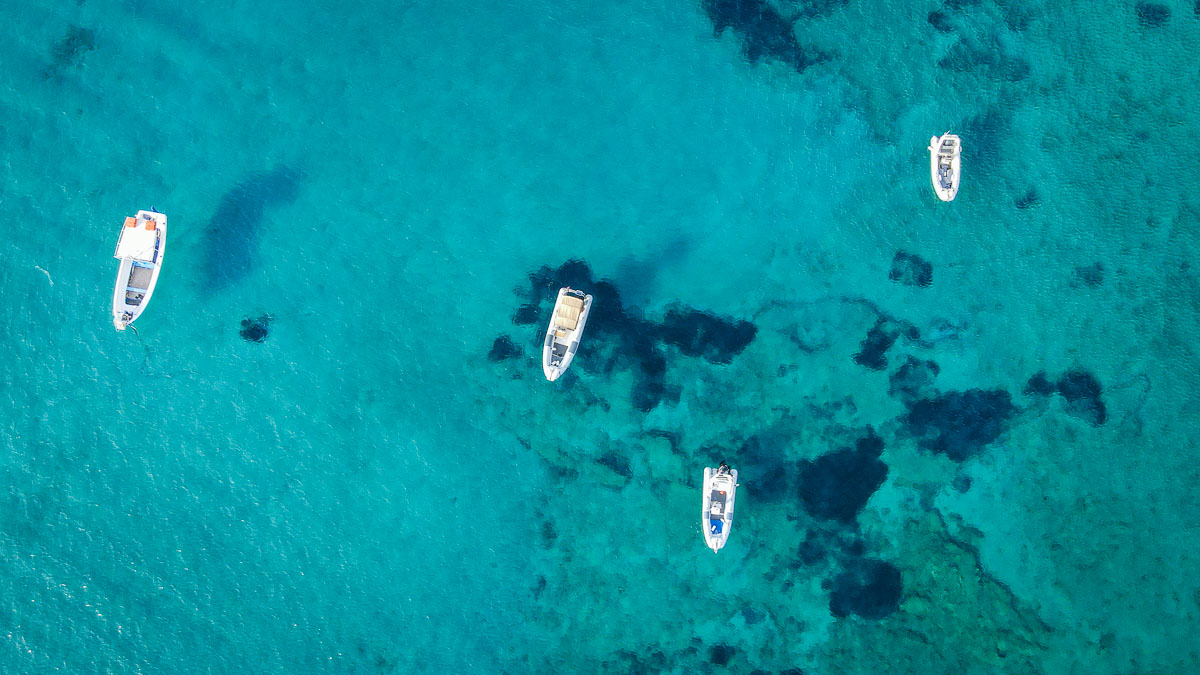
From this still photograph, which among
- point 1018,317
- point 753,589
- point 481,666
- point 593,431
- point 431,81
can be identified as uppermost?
point 431,81

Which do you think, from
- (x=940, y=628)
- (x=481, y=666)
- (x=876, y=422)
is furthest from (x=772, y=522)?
(x=481, y=666)

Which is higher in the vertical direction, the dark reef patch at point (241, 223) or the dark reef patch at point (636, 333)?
the dark reef patch at point (241, 223)

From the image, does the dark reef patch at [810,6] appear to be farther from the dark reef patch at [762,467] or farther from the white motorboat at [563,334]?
the dark reef patch at [762,467]

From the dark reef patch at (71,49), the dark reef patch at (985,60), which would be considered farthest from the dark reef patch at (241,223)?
the dark reef patch at (985,60)

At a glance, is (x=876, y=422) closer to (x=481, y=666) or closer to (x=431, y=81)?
(x=481, y=666)

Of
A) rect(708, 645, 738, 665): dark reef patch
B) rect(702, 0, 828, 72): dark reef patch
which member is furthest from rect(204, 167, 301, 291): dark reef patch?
rect(708, 645, 738, 665): dark reef patch

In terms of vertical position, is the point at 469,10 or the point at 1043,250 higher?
the point at 469,10
